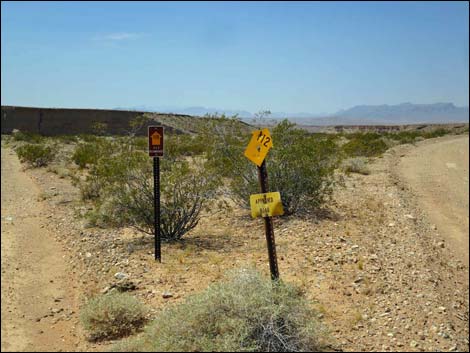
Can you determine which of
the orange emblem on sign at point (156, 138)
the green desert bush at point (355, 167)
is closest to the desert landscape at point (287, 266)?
the orange emblem on sign at point (156, 138)

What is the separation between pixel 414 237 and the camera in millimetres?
9914

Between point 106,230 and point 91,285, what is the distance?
11.7 feet

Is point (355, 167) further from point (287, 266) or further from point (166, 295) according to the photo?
point (166, 295)

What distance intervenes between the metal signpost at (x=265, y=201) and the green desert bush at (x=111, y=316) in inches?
63.9

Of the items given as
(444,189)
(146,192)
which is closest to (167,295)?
(146,192)

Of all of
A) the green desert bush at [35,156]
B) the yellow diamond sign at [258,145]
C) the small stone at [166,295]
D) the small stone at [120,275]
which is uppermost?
the yellow diamond sign at [258,145]

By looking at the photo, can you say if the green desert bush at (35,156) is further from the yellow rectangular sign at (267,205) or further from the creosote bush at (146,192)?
the yellow rectangular sign at (267,205)

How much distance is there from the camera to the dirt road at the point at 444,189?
34.3 ft

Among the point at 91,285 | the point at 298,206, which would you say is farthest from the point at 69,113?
the point at 91,285

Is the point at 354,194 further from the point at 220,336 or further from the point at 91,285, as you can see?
the point at 220,336

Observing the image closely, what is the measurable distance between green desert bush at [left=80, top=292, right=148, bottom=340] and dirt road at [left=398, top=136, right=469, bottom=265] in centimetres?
583

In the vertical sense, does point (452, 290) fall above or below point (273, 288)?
below

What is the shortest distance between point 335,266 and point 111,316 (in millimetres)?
3840

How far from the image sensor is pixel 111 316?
5.43 metres
